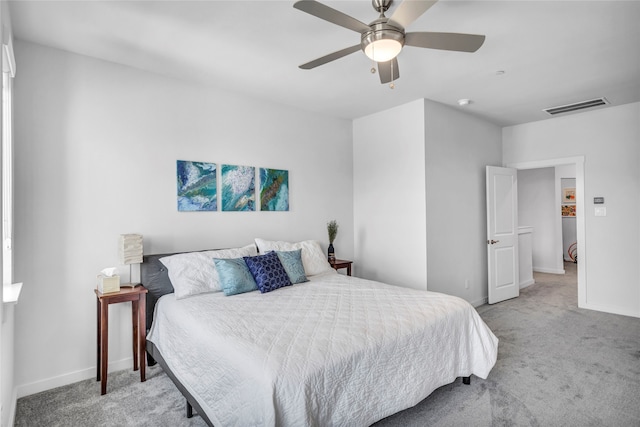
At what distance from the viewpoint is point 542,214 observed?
732 cm

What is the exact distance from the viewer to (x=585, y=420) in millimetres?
2191

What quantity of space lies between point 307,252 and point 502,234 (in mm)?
2993

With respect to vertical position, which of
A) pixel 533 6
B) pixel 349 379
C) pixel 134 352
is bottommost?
pixel 134 352

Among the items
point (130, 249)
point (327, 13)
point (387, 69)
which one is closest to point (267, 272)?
point (130, 249)

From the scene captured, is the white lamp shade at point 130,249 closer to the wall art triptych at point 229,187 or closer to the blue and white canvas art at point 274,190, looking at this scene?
the wall art triptych at point 229,187

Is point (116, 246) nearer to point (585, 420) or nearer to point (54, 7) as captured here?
point (54, 7)

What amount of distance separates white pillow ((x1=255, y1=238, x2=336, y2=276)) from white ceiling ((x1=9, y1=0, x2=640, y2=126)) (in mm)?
1608

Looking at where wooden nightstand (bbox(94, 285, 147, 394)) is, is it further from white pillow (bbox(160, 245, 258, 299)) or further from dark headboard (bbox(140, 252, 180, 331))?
white pillow (bbox(160, 245, 258, 299))

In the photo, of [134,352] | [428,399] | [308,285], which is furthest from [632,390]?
[134,352]

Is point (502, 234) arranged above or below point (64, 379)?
above

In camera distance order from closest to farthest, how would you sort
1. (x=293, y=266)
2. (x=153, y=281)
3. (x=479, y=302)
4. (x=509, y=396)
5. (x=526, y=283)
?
(x=509, y=396), (x=153, y=281), (x=293, y=266), (x=479, y=302), (x=526, y=283)

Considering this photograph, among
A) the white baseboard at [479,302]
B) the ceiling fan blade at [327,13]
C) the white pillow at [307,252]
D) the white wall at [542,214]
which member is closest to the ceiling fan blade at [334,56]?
the ceiling fan blade at [327,13]

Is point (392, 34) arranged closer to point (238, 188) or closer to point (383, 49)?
point (383, 49)

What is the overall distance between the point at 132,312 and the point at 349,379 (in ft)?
6.82
